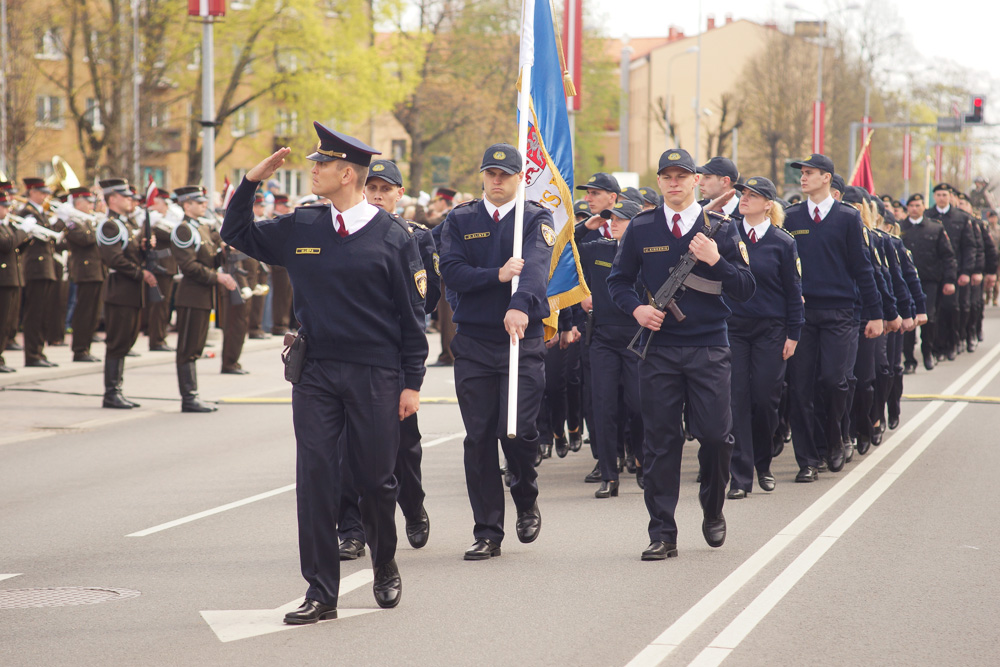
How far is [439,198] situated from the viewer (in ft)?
69.1

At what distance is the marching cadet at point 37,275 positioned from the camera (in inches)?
656

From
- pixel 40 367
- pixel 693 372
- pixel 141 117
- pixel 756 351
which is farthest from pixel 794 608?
pixel 141 117

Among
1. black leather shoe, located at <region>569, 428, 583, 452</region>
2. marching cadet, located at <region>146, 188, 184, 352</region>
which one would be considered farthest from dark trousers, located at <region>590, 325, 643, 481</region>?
marching cadet, located at <region>146, 188, 184, 352</region>

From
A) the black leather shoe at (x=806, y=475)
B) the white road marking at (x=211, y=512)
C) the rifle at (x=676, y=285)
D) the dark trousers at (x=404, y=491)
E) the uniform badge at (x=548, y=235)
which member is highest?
the uniform badge at (x=548, y=235)

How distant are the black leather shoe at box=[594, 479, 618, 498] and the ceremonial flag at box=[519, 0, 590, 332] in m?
1.26

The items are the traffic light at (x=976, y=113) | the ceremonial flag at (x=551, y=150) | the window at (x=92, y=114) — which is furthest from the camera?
the traffic light at (x=976, y=113)

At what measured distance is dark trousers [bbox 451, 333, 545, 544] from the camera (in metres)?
7.11

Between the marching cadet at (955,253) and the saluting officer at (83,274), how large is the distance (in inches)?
432

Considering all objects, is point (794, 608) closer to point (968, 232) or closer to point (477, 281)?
point (477, 281)

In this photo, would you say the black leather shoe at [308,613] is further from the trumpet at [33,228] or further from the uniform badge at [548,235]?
the trumpet at [33,228]

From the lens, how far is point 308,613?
5785 mm

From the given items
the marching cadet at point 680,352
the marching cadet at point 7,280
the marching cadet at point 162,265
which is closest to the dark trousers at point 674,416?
the marching cadet at point 680,352

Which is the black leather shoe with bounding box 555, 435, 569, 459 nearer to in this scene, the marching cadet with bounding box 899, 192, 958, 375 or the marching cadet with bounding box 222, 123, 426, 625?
the marching cadet with bounding box 222, 123, 426, 625

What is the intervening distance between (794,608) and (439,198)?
1549cm
